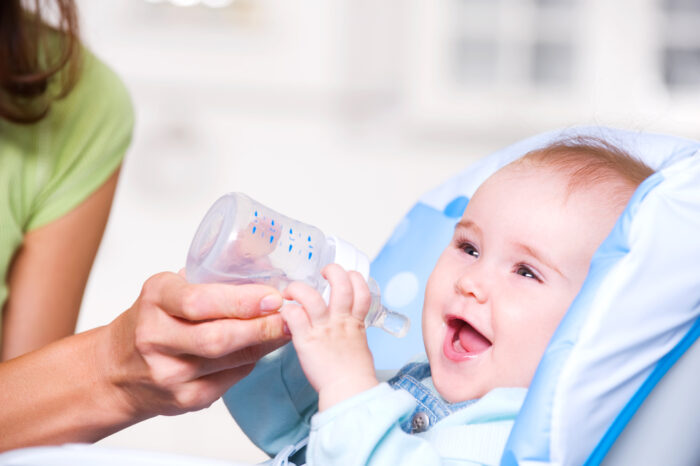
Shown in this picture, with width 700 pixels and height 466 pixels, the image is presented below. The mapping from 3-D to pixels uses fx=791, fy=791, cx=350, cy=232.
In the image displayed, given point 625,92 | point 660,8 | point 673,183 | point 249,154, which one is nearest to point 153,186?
point 249,154

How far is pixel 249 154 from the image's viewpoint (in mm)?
3068

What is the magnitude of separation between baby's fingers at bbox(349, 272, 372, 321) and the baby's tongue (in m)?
0.13

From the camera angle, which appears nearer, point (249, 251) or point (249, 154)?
point (249, 251)

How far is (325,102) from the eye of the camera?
10.1ft

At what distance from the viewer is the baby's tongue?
805 millimetres

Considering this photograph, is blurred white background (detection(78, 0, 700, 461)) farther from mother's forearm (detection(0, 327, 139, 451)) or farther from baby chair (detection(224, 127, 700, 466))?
baby chair (detection(224, 127, 700, 466))

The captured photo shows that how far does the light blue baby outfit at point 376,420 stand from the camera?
690 mm

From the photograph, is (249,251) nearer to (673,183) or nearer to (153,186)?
(673,183)

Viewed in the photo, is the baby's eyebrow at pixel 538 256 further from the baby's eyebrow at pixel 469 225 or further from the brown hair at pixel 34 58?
the brown hair at pixel 34 58

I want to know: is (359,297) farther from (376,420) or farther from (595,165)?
(595,165)

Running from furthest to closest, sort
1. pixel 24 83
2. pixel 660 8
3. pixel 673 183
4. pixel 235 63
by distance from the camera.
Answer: pixel 660 8, pixel 235 63, pixel 24 83, pixel 673 183

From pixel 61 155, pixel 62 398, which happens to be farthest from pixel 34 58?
pixel 62 398

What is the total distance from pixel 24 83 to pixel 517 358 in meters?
0.71

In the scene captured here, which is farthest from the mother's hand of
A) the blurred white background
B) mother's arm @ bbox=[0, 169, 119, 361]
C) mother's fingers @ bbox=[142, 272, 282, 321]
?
the blurred white background
